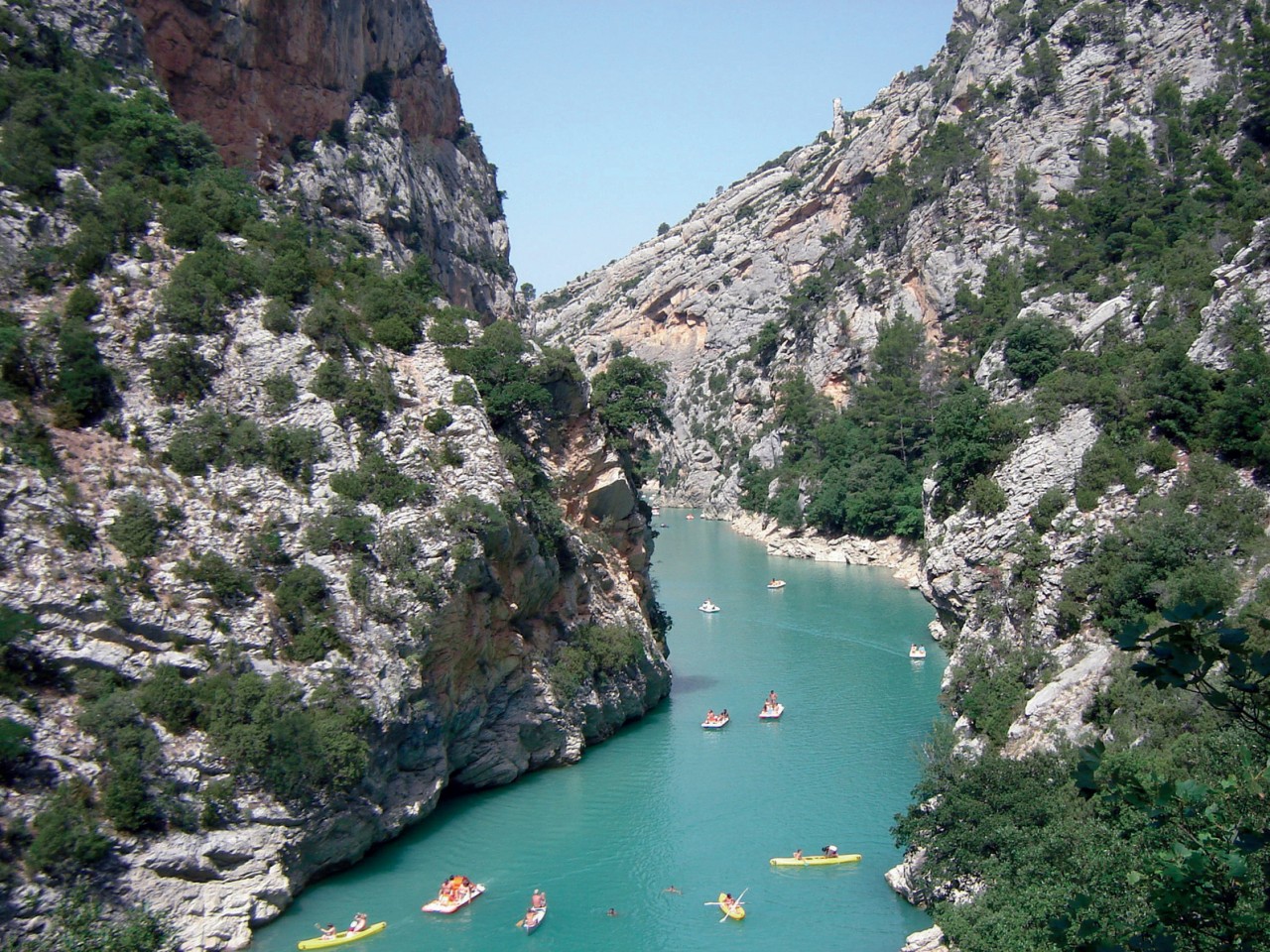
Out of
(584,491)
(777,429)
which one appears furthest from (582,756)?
(777,429)

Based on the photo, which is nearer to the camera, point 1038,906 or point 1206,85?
point 1038,906

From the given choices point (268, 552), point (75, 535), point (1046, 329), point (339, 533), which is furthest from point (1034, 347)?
point (75, 535)

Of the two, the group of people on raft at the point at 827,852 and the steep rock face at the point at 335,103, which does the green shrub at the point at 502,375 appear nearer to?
the steep rock face at the point at 335,103

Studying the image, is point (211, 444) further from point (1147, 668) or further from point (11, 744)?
point (1147, 668)

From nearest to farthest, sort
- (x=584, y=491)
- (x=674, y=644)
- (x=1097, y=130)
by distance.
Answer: (x=584, y=491) → (x=674, y=644) → (x=1097, y=130)

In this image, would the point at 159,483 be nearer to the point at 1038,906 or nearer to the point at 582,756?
the point at 582,756

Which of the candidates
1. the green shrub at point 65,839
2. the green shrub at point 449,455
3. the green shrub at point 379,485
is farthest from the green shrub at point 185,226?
the green shrub at point 65,839
